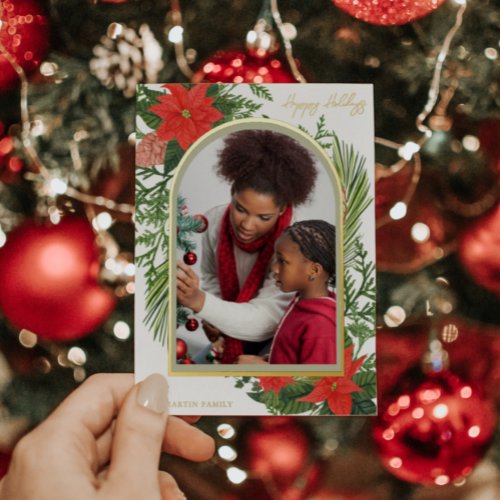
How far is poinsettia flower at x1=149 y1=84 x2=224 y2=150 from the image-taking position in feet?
1.74

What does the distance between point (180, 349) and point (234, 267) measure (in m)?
0.08

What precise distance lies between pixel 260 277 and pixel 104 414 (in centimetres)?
16

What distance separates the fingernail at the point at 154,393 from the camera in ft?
1.69

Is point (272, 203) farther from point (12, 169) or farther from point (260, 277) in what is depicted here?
point (12, 169)

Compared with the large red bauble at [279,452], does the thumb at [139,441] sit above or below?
above

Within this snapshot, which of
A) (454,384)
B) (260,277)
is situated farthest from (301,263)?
(454,384)

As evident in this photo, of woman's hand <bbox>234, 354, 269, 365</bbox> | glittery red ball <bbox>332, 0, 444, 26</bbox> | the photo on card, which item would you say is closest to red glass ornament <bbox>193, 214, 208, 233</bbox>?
the photo on card

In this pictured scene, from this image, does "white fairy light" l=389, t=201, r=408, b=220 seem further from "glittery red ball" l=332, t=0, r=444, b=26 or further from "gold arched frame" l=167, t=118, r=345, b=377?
"glittery red ball" l=332, t=0, r=444, b=26

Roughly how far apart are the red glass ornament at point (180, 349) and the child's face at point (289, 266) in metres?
0.09

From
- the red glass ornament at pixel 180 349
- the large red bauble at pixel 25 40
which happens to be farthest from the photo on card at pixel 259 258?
the large red bauble at pixel 25 40

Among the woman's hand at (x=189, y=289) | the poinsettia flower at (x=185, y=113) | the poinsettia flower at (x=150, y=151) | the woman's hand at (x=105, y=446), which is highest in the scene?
the poinsettia flower at (x=185, y=113)

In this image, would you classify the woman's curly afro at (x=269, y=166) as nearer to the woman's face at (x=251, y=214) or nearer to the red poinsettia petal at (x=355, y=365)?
the woman's face at (x=251, y=214)

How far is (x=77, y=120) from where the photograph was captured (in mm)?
533

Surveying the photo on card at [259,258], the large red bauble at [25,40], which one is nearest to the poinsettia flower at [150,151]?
the photo on card at [259,258]
